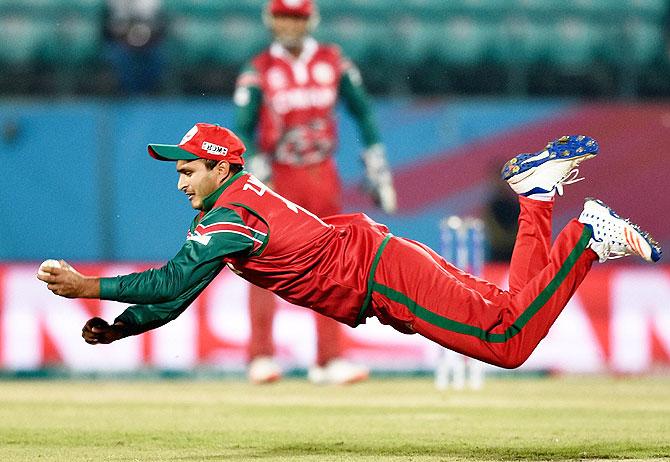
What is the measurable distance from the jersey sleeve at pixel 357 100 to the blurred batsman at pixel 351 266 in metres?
4.07

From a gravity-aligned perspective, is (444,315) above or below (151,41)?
below

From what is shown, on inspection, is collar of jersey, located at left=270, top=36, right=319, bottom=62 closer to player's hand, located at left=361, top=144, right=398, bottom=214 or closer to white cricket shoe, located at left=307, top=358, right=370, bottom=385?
player's hand, located at left=361, top=144, right=398, bottom=214

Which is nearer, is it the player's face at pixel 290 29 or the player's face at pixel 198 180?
the player's face at pixel 198 180

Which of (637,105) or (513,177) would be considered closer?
(513,177)

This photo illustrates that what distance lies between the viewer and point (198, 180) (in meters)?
6.83

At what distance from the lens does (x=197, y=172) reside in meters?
6.84

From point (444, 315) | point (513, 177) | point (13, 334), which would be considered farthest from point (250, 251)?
point (13, 334)

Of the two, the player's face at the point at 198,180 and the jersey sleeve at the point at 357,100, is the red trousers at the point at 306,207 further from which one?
the player's face at the point at 198,180

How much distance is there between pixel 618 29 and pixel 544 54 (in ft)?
2.63

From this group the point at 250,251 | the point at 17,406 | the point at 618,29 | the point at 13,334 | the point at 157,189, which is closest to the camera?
Result: the point at 250,251

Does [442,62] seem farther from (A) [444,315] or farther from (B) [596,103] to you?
(A) [444,315]

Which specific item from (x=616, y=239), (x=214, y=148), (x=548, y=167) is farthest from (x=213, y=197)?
(x=616, y=239)

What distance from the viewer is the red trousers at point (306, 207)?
1079 cm

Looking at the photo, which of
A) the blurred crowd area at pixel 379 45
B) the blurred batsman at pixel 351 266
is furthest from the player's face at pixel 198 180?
the blurred crowd area at pixel 379 45
